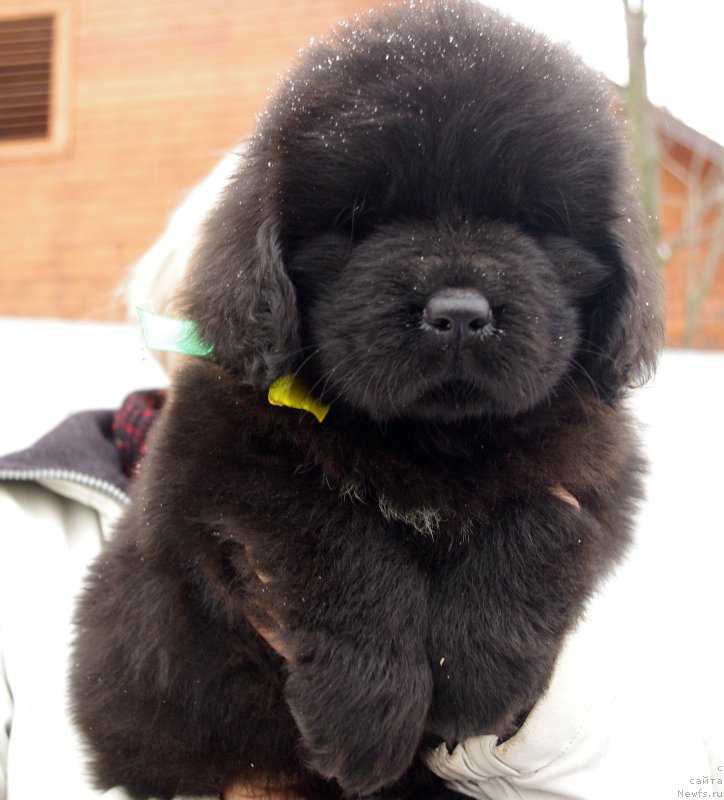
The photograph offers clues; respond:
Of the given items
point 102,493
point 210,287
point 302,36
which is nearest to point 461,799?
point 210,287

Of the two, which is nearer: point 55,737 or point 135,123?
point 55,737

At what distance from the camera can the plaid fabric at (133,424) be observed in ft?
9.39

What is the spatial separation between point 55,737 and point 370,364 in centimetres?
140

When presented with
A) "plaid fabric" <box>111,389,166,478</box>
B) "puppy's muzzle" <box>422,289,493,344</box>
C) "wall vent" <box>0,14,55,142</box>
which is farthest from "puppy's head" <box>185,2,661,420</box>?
"wall vent" <box>0,14,55,142</box>

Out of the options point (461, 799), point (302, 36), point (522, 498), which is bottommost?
point (461, 799)

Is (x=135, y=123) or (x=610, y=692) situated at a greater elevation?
(x=135, y=123)

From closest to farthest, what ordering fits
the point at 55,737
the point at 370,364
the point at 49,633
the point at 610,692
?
the point at 370,364 < the point at 610,692 < the point at 55,737 < the point at 49,633

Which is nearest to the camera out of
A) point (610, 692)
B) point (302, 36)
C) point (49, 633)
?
point (610, 692)

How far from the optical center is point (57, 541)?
107 inches

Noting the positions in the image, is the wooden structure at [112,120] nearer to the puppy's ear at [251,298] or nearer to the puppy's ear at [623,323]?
the puppy's ear at [251,298]

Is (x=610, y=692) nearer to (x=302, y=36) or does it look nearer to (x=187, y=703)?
(x=187, y=703)

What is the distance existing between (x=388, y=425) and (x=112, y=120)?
7.92 meters

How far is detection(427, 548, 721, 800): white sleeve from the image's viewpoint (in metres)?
1.82

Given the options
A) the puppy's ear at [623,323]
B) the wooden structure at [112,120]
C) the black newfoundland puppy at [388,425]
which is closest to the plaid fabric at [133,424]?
the black newfoundland puppy at [388,425]
